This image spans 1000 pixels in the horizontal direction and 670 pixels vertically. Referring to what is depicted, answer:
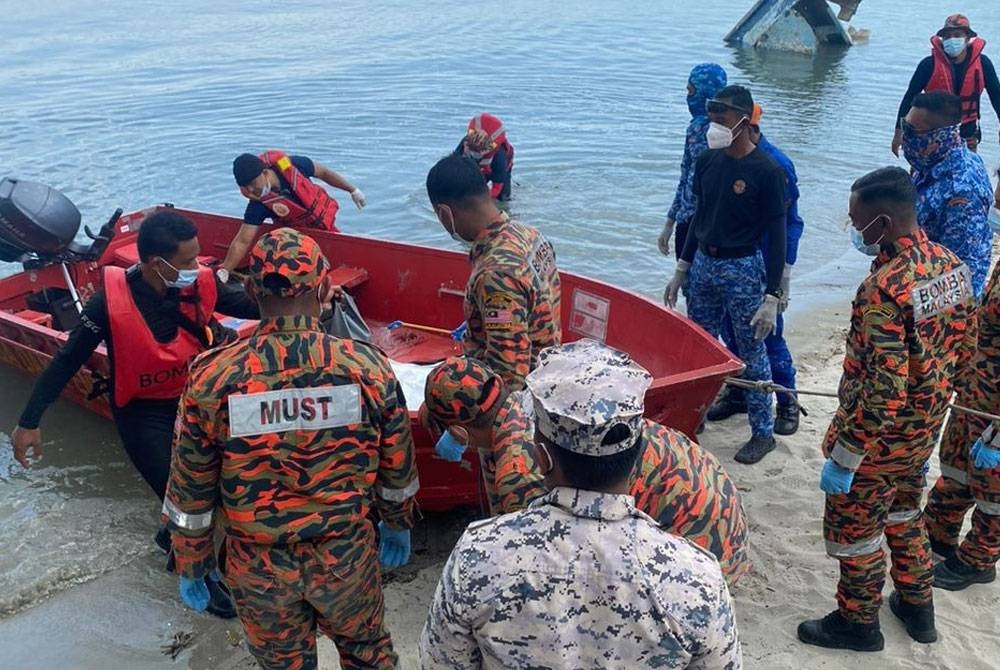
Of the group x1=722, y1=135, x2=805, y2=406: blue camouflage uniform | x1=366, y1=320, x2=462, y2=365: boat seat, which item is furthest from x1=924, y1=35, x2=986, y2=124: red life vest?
x1=366, y1=320, x2=462, y2=365: boat seat

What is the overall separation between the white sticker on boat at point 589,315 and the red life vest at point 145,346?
2.45 metres

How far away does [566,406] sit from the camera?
1552 millimetres

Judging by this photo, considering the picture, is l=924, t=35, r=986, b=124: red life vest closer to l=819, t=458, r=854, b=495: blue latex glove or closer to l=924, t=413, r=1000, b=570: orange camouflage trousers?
l=924, t=413, r=1000, b=570: orange camouflage trousers

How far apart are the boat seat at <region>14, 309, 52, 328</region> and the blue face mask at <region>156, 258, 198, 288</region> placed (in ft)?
10.3

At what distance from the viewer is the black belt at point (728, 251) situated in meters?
4.76

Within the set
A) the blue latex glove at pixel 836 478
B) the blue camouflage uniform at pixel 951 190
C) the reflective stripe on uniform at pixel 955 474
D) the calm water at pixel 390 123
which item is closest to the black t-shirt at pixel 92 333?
the calm water at pixel 390 123

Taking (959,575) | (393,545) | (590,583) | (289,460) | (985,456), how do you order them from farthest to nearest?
(959,575)
(985,456)
(393,545)
(289,460)
(590,583)

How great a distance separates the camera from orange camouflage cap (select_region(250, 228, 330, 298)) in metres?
2.40

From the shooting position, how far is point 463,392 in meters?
2.32

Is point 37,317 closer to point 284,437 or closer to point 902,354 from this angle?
point 284,437

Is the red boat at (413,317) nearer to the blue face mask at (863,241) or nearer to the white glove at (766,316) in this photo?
the white glove at (766,316)

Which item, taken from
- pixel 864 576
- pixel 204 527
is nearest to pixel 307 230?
pixel 204 527

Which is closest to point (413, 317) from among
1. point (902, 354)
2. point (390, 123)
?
point (902, 354)

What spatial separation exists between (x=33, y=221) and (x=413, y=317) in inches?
105
